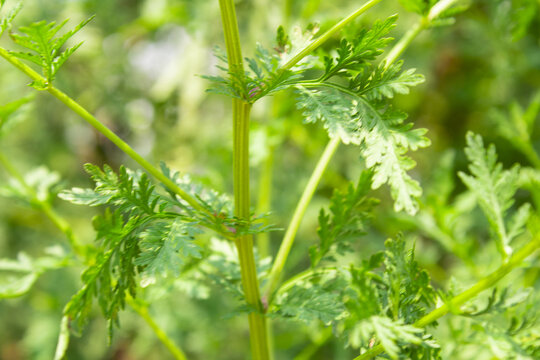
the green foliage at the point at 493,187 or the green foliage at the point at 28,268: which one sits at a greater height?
the green foliage at the point at 28,268

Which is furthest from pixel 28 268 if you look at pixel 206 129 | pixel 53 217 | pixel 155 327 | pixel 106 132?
pixel 206 129

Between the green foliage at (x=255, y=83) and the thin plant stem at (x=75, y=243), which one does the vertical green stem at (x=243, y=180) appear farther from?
the thin plant stem at (x=75, y=243)

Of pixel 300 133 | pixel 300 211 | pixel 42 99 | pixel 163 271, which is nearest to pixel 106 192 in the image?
pixel 163 271

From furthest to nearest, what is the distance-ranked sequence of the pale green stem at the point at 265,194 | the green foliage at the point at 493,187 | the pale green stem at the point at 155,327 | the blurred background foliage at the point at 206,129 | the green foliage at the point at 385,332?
the blurred background foliage at the point at 206,129 < the pale green stem at the point at 265,194 < the pale green stem at the point at 155,327 < the green foliage at the point at 493,187 < the green foliage at the point at 385,332

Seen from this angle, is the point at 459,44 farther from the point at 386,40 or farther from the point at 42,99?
the point at 42,99

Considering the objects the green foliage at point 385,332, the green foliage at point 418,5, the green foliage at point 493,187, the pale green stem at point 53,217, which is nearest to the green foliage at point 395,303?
the green foliage at point 385,332

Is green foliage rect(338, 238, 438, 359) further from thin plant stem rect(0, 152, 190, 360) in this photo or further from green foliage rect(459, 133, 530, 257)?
thin plant stem rect(0, 152, 190, 360)

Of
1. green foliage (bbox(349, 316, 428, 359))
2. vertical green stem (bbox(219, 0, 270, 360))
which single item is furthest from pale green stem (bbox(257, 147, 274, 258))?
green foliage (bbox(349, 316, 428, 359))
